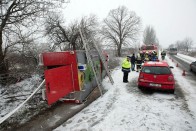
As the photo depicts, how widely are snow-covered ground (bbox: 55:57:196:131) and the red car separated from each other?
1.42 ft

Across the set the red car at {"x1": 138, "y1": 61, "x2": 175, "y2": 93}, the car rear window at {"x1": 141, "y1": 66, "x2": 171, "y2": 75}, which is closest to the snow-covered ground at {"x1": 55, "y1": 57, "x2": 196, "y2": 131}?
the red car at {"x1": 138, "y1": 61, "x2": 175, "y2": 93}

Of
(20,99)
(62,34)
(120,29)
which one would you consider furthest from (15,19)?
(120,29)

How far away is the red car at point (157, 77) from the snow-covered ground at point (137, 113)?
0.43m

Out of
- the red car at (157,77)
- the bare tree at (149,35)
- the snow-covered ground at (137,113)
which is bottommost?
the snow-covered ground at (137,113)

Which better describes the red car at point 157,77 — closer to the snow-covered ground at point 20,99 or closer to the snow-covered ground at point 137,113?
the snow-covered ground at point 137,113

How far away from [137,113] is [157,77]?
2.88 metres

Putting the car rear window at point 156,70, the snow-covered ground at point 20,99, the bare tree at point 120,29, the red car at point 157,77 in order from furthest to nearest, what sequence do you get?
the bare tree at point 120,29
the car rear window at point 156,70
the red car at point 157,77
the snow-covered ground at point 20,99

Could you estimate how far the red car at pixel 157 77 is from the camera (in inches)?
280

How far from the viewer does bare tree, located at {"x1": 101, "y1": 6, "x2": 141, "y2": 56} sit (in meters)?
33.9

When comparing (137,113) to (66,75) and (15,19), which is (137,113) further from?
(15,19)

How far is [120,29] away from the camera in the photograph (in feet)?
111

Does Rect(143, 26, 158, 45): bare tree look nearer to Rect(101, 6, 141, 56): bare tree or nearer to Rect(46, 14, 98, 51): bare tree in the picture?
Rect(101, 6, 141, 56): bare tree

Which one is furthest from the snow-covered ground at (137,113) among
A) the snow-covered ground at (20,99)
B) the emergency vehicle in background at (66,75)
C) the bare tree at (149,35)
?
the bare tree at (149,35)

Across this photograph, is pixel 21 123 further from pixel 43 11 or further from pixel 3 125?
pixel 43 11
